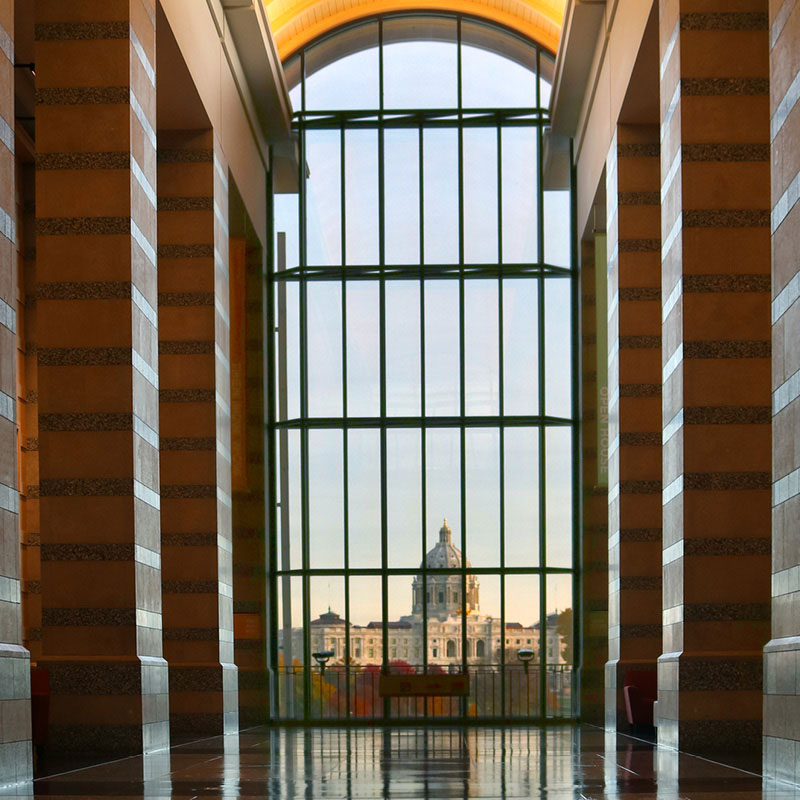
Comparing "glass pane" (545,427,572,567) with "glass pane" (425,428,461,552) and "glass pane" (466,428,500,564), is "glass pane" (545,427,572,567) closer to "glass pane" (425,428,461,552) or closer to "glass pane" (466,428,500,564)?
"glass pane" (466,428,500,564)

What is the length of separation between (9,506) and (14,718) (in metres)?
1.46

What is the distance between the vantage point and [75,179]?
12.7 m

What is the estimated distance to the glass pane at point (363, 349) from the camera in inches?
955

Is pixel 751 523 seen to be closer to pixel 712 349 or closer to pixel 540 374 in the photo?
pixel 712 349

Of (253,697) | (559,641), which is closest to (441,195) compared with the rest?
(559,641)

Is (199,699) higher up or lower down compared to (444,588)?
lower down

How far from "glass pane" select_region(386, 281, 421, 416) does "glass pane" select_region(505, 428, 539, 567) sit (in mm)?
1985

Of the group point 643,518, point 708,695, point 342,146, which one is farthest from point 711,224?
point 342,146

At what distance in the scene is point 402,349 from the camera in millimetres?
24438

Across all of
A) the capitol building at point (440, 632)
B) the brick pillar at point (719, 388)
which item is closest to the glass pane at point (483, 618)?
the capitol building at point (440, 632)

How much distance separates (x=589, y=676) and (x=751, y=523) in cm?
1104

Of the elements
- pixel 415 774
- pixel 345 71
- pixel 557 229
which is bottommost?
pixel 415 774

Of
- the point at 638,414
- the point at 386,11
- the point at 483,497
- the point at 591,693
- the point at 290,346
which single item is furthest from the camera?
the point at 386,11

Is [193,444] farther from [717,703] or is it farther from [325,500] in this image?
[717,703]
